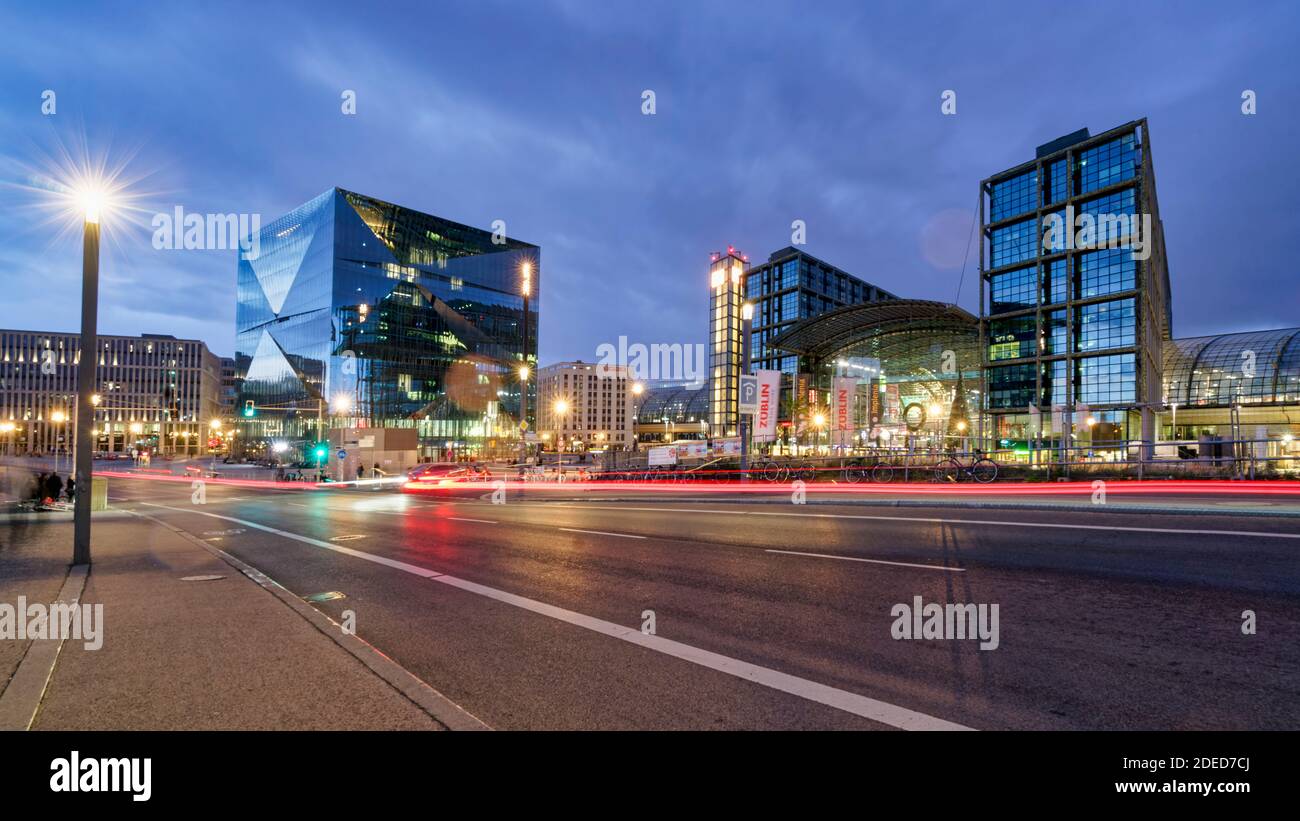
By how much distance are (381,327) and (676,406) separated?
82281 mm

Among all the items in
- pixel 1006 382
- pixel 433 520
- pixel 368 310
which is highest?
pixel 368 310

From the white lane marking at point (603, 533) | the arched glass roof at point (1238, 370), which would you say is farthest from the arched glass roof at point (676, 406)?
the white lane marking at point (603, 533)

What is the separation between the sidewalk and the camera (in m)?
3.84

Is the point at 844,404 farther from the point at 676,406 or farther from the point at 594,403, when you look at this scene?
the point at 594,403

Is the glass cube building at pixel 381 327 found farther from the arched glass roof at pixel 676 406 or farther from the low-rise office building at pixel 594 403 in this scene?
the low-rise office building at pixel 594 403

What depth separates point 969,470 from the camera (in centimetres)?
2406

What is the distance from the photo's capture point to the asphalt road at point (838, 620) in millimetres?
3867

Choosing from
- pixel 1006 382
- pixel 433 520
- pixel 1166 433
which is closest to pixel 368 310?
pixel 433 520

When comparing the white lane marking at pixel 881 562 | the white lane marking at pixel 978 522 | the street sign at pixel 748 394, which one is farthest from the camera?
the street sign at pixel 748 394

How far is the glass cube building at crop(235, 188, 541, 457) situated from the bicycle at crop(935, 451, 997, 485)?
58.1 m

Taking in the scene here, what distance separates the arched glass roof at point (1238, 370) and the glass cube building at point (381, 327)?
269 ft
